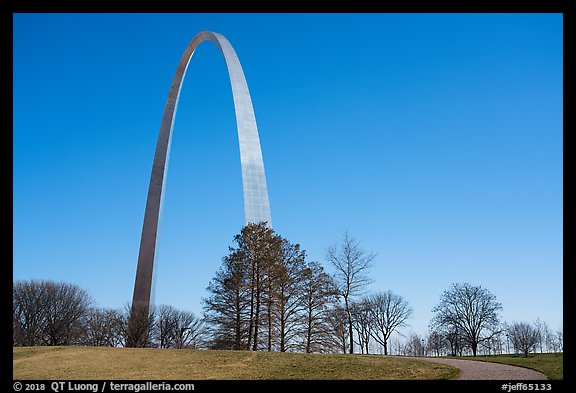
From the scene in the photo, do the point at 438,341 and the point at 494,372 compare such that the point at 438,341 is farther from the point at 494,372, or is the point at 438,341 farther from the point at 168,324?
the point at 494,372

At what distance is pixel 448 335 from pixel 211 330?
2876cm

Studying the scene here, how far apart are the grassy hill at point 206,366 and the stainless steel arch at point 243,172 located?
7.15 meters

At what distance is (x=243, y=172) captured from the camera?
3362cm

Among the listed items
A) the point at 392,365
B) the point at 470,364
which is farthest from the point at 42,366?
the point at 470,364

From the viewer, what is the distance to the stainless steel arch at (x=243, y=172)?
109 feet

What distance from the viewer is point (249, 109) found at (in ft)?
117

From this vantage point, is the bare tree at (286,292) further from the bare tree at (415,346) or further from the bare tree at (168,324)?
the bare tree at (415,346)

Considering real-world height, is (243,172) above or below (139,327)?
above

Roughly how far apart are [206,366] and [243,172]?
43.8 ft

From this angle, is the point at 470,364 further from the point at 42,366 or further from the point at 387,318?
the point at 387,318

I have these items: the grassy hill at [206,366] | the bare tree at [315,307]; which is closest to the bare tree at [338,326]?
the bare tree at [315,307]

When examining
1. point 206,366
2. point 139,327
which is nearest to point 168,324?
point 139,327

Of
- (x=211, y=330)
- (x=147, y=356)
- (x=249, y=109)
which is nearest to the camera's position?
(x=147, y=356)

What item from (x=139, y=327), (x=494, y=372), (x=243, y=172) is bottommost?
(x=494, y=372)
